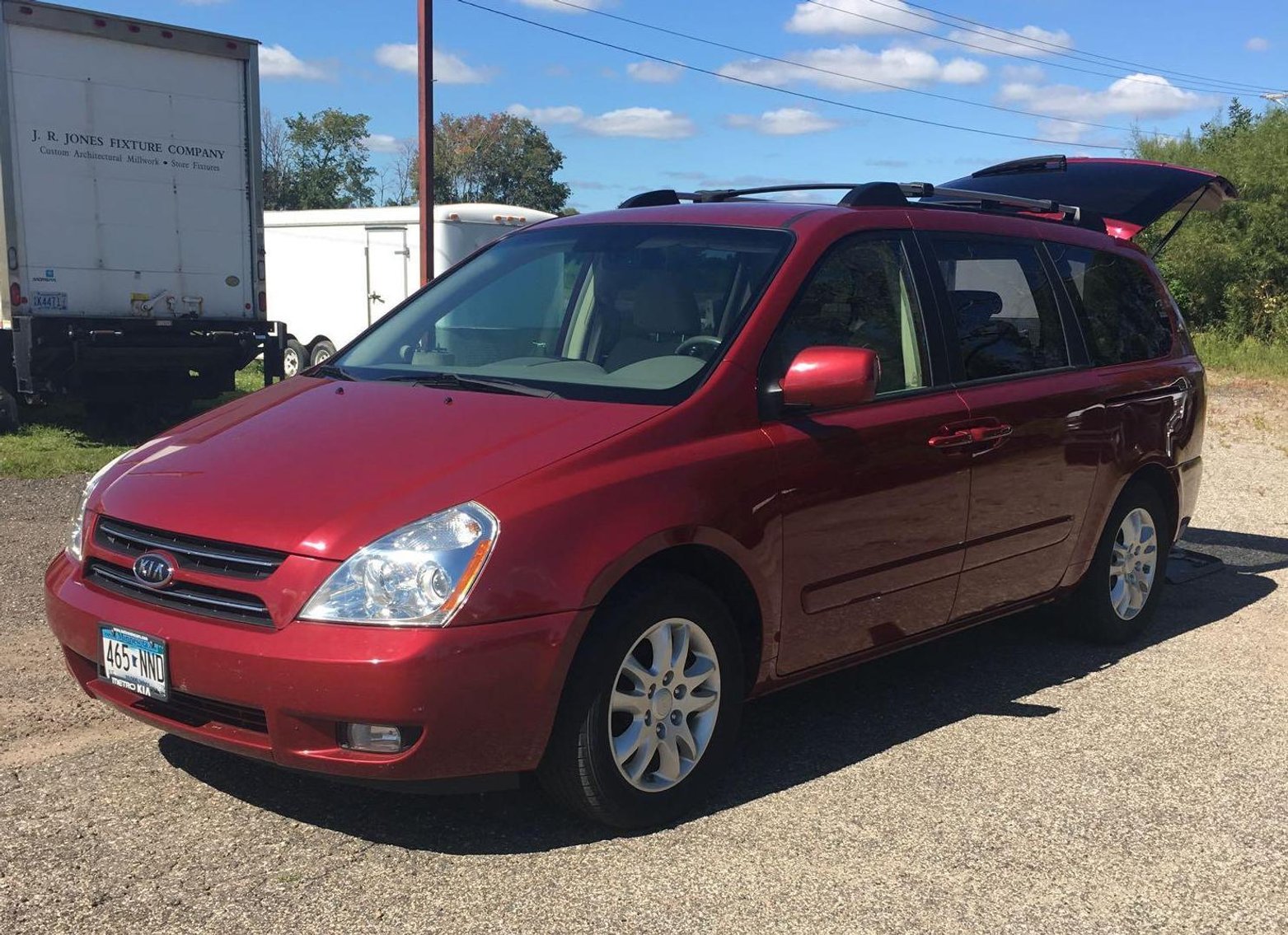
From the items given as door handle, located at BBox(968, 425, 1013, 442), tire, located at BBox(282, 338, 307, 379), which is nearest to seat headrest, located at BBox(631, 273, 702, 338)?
door handle, located at BBox(968, 425, 1013, 442)

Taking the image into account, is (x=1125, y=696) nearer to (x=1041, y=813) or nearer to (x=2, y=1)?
(x=1041, y=813)

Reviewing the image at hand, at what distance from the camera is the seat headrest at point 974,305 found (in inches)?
197

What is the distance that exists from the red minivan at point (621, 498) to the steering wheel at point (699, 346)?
0.06 feet

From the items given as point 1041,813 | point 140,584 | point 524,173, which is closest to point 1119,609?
point 1041,813

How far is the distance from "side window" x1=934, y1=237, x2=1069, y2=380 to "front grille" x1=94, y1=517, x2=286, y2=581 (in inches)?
108

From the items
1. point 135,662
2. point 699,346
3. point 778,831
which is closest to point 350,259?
point 699,346

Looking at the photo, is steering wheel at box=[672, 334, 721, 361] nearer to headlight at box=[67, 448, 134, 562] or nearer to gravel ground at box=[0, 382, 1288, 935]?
gravel ground at box=[0, 382, 1288, 935]

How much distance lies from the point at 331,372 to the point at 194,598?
56.0 inches

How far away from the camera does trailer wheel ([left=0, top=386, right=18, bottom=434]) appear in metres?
12.2

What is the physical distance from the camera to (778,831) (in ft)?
12.8

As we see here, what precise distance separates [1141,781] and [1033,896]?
103cm

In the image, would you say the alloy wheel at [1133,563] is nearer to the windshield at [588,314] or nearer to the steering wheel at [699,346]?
the windshield at [588,314]

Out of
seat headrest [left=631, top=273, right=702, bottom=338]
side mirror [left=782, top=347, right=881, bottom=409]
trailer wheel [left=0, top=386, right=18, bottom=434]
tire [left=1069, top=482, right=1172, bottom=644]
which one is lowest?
trailer wheel [left=0, top=386, right=18, bottom=434]

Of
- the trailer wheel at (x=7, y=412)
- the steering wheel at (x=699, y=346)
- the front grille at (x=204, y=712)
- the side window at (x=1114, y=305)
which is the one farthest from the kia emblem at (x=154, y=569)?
the trailer wheel at (x=7, y=412)
